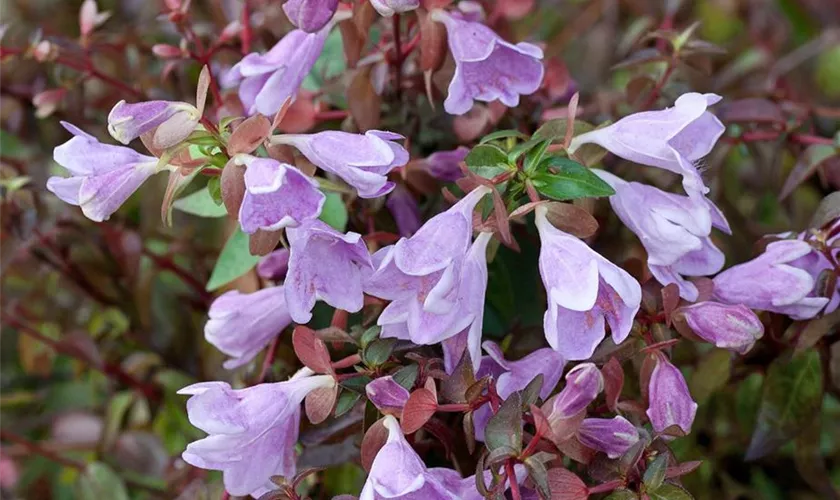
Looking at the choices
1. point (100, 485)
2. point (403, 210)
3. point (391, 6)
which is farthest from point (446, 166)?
point (100, 485)

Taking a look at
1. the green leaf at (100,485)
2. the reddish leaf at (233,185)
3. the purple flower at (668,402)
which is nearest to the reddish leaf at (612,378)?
the purple flower at (668,402)

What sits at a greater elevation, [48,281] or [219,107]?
[219,107]

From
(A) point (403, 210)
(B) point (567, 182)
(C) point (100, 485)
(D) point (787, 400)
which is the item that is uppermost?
(B) point (567, 182)

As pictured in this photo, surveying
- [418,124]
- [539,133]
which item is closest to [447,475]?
[539,133]

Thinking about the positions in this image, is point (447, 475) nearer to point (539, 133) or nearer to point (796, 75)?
point (539, 133)

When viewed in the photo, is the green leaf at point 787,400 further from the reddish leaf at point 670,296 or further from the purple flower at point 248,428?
the purple flower at point 248,428

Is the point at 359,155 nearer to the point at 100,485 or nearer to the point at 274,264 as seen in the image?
the point at 274,264

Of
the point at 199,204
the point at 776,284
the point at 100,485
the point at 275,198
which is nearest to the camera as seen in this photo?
the point at 275,198
